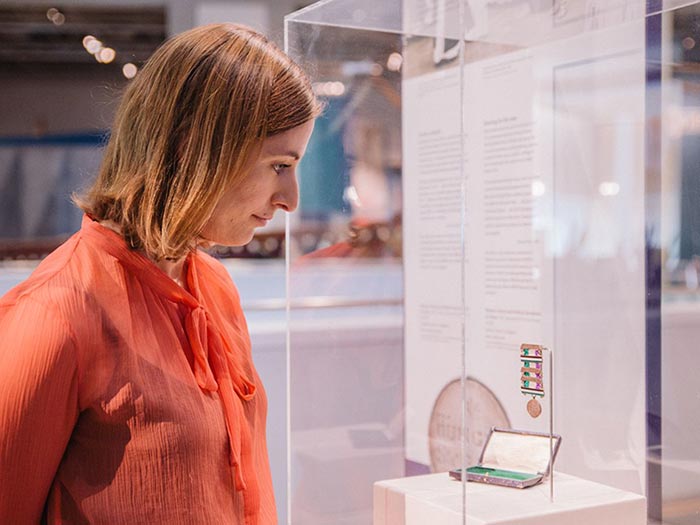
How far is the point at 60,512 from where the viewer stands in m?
1.08

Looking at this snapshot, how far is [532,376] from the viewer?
141cm

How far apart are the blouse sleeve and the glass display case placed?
0.55 m

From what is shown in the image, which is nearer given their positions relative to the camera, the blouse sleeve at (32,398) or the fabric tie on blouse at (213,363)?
the blouse sleeve at (32,398)

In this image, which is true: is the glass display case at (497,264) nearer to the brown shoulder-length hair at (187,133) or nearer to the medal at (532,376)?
the medal at (532,376)

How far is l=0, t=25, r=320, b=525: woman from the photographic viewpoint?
103 centimetres

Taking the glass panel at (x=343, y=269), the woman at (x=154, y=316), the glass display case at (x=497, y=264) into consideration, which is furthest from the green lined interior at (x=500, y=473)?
the glass panel at (x=343, y=269)

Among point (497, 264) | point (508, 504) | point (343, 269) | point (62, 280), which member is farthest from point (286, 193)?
point (343, 269)

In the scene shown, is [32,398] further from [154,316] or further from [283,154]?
[283,154]

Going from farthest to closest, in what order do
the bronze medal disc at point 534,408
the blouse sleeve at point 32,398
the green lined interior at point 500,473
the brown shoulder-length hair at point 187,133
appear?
1. the bronze medal disc at point 534,408
2. the green lined interior at point 500,473
3. the brown shoulder-length hair at point 187,133
4. the blouse sleeve at point 32,398

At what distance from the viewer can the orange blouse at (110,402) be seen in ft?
3.31

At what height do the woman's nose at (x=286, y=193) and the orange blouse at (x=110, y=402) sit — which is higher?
the woman's nose at (x=286, y=193)

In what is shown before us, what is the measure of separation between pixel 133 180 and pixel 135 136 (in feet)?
0.22

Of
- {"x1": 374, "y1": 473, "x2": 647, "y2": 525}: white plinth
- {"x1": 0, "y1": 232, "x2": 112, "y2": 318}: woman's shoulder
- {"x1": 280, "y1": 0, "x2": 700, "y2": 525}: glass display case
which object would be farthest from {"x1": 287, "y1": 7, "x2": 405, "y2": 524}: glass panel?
{"x1": 0, "y1": 232, "x2": 112, "y2": 318}: woman's shoulder

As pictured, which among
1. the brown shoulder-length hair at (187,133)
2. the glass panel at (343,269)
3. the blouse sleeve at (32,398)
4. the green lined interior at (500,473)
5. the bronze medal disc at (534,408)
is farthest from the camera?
the glass panel at (343,269)
